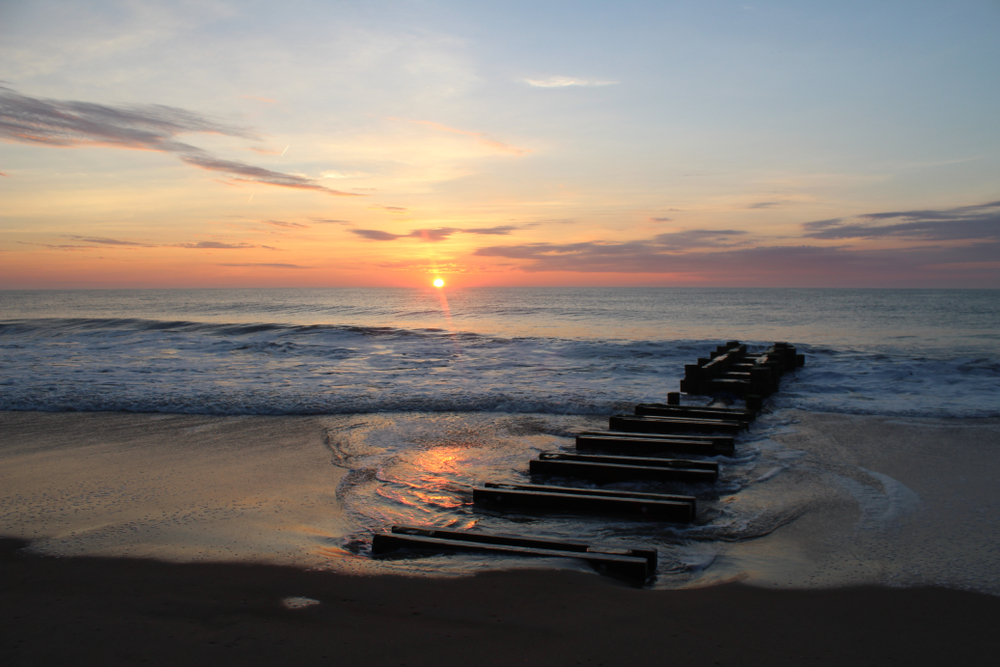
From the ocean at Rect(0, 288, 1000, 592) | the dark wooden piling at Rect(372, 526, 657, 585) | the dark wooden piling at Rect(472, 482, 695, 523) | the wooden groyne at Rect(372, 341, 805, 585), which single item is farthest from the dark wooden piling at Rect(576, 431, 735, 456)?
the dark wooden piling at Rect(372, 526, 657, 585)

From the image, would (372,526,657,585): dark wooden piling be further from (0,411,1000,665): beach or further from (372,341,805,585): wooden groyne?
(0,411,1000,665): beach

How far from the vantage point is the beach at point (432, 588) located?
300 centimetres

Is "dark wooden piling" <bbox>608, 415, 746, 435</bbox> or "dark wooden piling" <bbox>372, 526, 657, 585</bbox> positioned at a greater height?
"dark wooden piling" <bbox>608, 415, 746, 435</bbox>

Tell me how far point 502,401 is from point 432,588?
754 cm

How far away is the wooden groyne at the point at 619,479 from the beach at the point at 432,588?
19cm

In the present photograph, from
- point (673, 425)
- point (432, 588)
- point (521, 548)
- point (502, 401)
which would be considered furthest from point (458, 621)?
point (502, 401)

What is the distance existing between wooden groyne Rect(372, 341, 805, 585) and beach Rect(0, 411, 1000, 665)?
192mm

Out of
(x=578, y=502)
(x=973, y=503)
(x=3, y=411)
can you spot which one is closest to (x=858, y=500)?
(x=973, y=503)

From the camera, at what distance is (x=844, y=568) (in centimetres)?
402

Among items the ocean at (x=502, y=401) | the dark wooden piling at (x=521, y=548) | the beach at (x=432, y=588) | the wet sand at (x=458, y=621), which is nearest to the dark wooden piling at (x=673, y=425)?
the ocean at (x=502, y=401)

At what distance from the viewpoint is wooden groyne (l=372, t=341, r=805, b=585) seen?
4.07 meters

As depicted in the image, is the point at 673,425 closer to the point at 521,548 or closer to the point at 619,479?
the point at 619,479

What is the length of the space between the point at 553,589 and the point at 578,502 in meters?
1.52

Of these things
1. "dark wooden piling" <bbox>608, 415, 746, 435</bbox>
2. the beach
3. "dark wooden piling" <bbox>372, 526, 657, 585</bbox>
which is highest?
"dark wooden piling" <bbox>608, 415, 746, 435</bbox>
